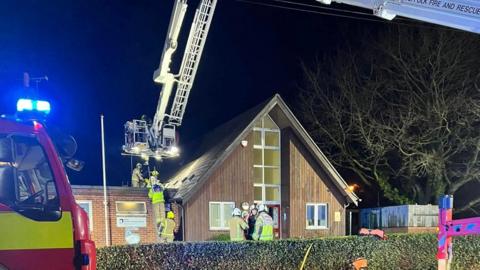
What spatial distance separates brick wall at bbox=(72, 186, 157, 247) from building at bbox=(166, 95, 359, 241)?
1289 millimetres

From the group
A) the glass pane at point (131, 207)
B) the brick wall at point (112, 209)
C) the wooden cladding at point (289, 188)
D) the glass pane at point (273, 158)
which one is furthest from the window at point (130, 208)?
the glass pane at point (273, 158)

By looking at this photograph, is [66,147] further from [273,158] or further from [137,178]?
[273,158]

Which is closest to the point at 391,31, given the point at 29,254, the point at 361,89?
the point at 361,89

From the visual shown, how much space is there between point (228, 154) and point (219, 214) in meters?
2.46

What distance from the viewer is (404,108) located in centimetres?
2189

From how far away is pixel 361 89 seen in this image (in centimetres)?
2298

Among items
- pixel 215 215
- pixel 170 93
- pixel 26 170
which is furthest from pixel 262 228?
pixel 26 170

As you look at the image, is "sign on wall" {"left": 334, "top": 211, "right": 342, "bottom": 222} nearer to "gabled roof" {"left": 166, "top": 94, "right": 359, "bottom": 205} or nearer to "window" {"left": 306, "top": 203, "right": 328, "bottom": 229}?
"window" {"left": 306, "top": 203, "right": 328, "bottom": 229}

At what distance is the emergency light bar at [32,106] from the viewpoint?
423cm

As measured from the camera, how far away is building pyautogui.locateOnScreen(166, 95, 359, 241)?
63.3 ft

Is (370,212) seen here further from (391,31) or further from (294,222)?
(391,31)

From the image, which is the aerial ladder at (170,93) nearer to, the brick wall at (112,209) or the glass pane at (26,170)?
the brick wall at (112,209)

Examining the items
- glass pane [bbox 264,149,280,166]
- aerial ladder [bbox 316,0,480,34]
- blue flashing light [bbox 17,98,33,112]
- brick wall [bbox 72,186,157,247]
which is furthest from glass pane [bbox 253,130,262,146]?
blue flashing light [bbox 17,98,33,112]

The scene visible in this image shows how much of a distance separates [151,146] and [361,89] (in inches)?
402
